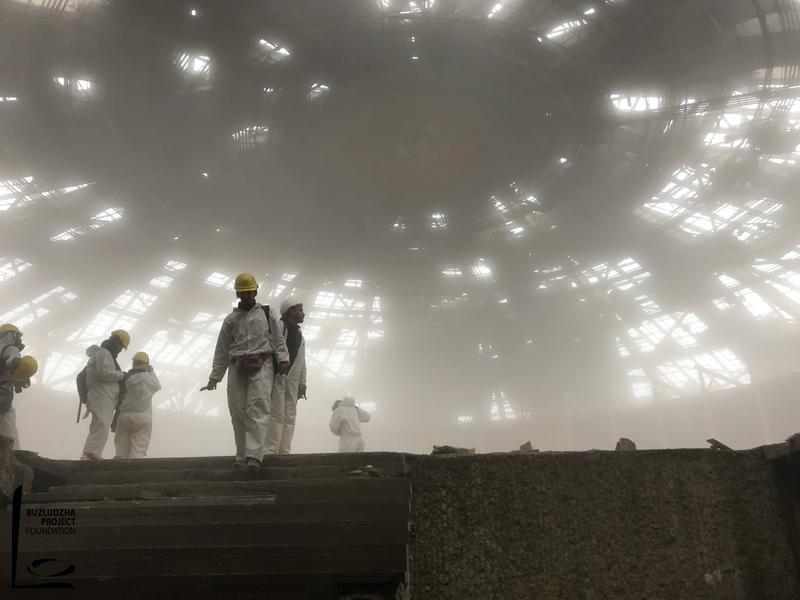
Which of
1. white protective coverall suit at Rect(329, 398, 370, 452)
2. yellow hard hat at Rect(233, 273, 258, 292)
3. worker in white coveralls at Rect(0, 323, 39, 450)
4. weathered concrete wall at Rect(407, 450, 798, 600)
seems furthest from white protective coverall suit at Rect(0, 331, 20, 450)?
white protective coverall suit at Rect(329, 398, 370, 452)

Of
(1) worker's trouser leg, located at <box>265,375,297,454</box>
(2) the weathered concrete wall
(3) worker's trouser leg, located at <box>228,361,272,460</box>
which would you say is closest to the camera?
(2) the weathered concrete wall

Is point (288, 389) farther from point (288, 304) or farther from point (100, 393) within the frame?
point (100, 393)

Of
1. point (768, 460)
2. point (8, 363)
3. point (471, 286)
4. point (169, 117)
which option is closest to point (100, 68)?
point (169, 117)

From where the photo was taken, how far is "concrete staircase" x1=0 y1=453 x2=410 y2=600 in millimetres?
3141

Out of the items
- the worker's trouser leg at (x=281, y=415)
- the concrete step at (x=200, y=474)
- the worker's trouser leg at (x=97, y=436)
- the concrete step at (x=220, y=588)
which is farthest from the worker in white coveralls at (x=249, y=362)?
the worker's trouser leg at (x=97, y=436)

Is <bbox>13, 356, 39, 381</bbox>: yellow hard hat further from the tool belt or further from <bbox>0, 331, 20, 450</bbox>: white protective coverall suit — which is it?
the tool belt

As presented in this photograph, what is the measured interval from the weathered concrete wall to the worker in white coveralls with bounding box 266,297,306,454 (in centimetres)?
237

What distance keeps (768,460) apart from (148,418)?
7080 mm

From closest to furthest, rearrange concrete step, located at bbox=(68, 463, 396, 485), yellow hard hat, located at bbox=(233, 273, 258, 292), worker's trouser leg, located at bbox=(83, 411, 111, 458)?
concrete step, located at bbox=(68, 463, 396, 485) → yellow hard hat, located at bbox=(233, 273, 258, 292) → worker's trouser leg, located at bbox=(83, 411, 111, 458)

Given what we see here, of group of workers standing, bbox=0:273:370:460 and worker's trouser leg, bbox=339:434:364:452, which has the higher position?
group of workers standing, bbox=0:273:370:460

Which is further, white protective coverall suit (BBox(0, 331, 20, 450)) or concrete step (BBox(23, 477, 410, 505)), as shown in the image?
white protective coverall suit (BBox(0, 331, 20, 450))

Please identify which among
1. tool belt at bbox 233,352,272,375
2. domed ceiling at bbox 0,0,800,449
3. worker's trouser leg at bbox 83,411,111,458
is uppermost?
domed ceiling at bbox 0,0,800,449

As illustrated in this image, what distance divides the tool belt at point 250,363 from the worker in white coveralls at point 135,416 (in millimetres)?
3202

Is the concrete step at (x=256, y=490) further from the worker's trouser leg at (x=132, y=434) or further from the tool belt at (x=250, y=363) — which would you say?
the worker's trouser leg at (x=132, y=434)
